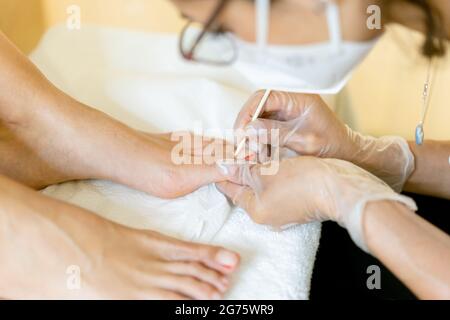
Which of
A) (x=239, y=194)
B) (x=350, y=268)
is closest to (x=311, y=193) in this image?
(x=239, y=194)

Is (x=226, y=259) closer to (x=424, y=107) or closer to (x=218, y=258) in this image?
(x=218, y=258)

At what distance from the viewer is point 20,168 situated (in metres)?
0.99

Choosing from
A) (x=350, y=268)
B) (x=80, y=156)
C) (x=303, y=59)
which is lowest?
(x=350, y=268)

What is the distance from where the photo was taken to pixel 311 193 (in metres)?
0.87

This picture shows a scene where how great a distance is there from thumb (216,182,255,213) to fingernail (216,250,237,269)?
129 mm

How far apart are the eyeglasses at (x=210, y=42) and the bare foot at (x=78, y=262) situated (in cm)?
28

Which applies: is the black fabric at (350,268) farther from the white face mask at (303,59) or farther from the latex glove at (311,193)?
the white face mask at (303,59)

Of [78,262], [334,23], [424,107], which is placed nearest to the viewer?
[334,23]

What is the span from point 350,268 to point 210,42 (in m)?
0.57

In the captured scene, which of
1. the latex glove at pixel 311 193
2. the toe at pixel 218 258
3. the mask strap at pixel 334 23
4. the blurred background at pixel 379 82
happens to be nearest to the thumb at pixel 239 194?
the latex glove at pixel 311 193

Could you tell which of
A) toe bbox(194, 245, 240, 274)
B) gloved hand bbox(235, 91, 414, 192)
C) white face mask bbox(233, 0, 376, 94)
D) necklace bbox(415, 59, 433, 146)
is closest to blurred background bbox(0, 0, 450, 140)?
necklace bbox(415, 59, 433, 146)

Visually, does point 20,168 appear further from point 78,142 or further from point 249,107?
point 249,107

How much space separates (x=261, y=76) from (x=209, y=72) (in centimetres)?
55

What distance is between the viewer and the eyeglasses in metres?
0.64
